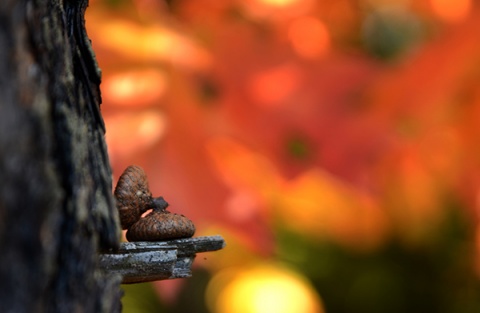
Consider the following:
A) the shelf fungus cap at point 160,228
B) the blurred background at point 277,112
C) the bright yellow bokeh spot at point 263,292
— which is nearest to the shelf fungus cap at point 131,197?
the shelf fungus cap at point 160,228

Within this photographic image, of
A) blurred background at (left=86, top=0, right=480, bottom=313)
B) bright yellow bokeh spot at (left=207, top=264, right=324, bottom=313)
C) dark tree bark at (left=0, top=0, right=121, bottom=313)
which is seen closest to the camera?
dark tree bark at (left=0, top=0, right=121, bottom=313)

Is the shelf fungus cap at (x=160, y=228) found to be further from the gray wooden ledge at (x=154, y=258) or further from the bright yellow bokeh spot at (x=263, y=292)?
the bright yellow bokeh spot at (x=263, y=292)

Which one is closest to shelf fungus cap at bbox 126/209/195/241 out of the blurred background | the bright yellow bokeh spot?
the blurred background

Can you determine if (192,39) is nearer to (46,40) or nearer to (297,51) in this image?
(297,51)

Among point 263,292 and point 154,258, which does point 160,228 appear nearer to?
point 154,258

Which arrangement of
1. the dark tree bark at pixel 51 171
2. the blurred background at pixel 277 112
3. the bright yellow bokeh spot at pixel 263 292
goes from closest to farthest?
the dark tree bark at pixel 51 171
the blurred background at pixel 277 112
the bright yellow bokeh spot at pixel 263 292

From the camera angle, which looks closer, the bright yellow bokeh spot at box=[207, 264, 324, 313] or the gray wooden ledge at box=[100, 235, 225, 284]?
the gray wooden ledge at box=[100, 235, 225, 284]

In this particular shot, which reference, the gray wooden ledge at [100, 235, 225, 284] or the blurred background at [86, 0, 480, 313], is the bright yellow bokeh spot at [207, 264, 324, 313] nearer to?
the blurred background at [86, 0, 480, 313]

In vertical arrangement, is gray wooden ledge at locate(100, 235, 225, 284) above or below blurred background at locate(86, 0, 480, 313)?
below
